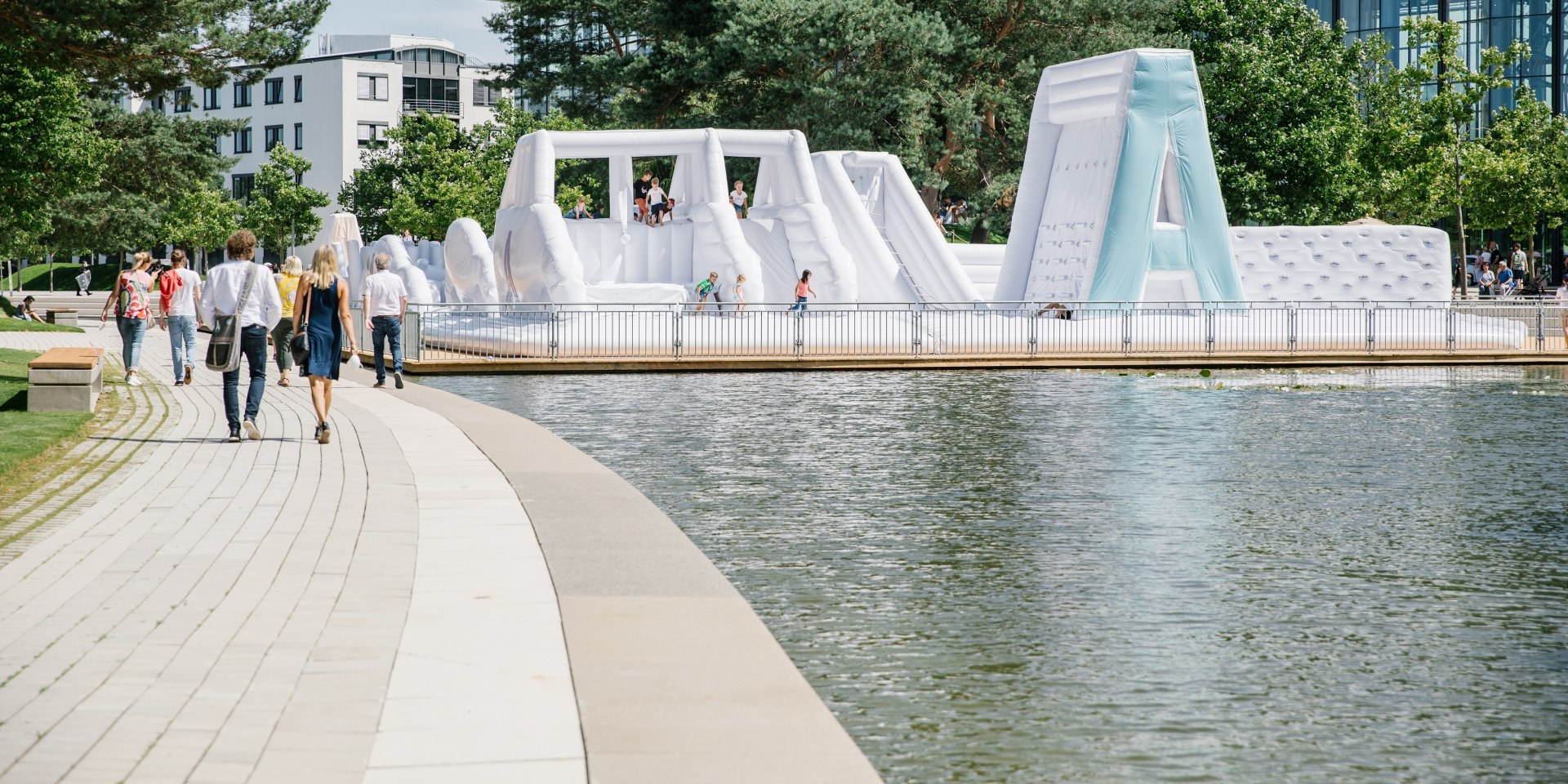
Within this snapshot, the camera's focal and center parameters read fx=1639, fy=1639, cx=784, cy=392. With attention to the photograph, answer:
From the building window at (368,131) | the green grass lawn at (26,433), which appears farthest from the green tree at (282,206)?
the green grass lawn at (26,433)

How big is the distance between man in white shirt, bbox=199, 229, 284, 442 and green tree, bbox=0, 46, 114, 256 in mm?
19459

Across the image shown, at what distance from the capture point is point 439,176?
76688mm

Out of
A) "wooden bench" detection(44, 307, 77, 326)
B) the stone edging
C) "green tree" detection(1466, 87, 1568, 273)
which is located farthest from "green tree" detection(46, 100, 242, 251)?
the stone edging

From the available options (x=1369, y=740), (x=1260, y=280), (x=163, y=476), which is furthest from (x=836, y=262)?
(x=1369, y=740)

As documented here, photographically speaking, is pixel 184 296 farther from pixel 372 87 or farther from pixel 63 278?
pixel 372 87

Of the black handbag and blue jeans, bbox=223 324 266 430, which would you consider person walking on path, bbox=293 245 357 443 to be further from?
blue jeans, bbox=223 324 266 430

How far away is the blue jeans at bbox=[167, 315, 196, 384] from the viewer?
2047cm

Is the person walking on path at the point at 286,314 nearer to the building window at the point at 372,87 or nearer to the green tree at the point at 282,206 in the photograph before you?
the green tree at the point at 282,206

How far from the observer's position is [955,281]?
1396 inches

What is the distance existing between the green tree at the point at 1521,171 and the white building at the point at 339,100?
58673mm

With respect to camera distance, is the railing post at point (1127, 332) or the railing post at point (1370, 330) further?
the railing post at point (1370, 330)

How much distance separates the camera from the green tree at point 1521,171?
170ft

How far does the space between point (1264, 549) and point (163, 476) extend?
7.39 m

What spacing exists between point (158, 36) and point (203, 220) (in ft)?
226
